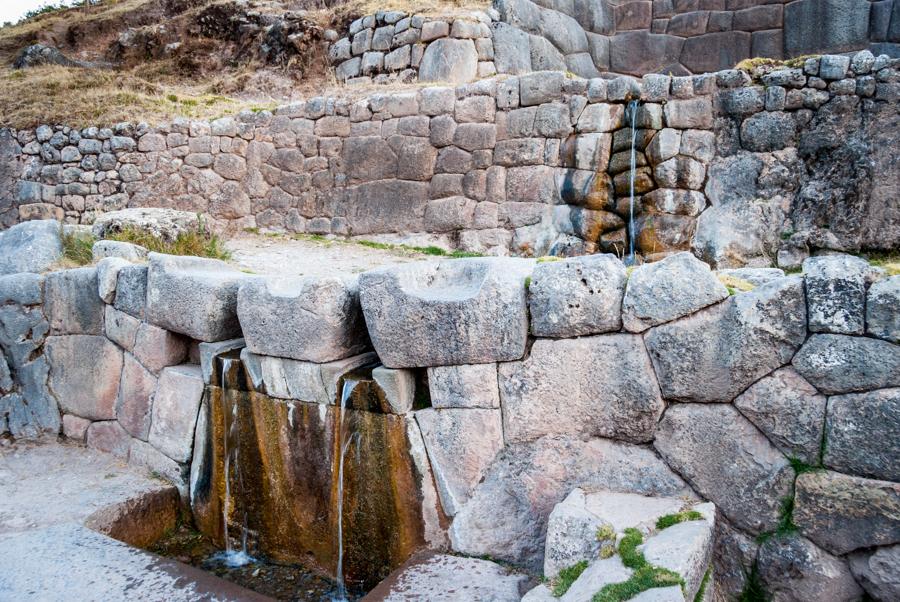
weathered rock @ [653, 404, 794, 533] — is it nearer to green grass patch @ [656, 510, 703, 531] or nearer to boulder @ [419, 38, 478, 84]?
green grass patch @ [656, 510, 703, 531]

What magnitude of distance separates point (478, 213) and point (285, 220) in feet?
9.46

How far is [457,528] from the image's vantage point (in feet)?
11.6

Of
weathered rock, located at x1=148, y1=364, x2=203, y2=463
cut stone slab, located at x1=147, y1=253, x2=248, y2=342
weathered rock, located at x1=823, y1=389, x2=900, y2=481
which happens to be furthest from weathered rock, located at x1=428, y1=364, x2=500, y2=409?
weathered rock, located at x1=148, y1=364, x2=203, y2=463

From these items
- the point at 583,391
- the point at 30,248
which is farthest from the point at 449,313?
the point at 30,248

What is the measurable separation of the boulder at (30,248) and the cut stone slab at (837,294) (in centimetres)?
553

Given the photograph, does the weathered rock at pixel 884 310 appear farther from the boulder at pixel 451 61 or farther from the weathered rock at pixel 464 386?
the boulder at pixel 451 61

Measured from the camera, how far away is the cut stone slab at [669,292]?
117 inches

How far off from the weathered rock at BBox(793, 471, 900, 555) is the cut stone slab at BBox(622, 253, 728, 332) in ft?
2.68

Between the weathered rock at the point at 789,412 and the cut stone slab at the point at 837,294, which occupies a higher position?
the cut stone slab at the point at 837,294

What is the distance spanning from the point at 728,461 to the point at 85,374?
4.47 meters

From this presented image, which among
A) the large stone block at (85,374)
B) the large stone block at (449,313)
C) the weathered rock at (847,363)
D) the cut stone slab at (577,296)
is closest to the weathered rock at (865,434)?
the weathered rock at (847,363)

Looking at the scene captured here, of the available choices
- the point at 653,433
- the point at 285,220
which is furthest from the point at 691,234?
the point at 285,220

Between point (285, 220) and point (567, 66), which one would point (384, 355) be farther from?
point (567, 66)

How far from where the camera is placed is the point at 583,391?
3.28 metres
